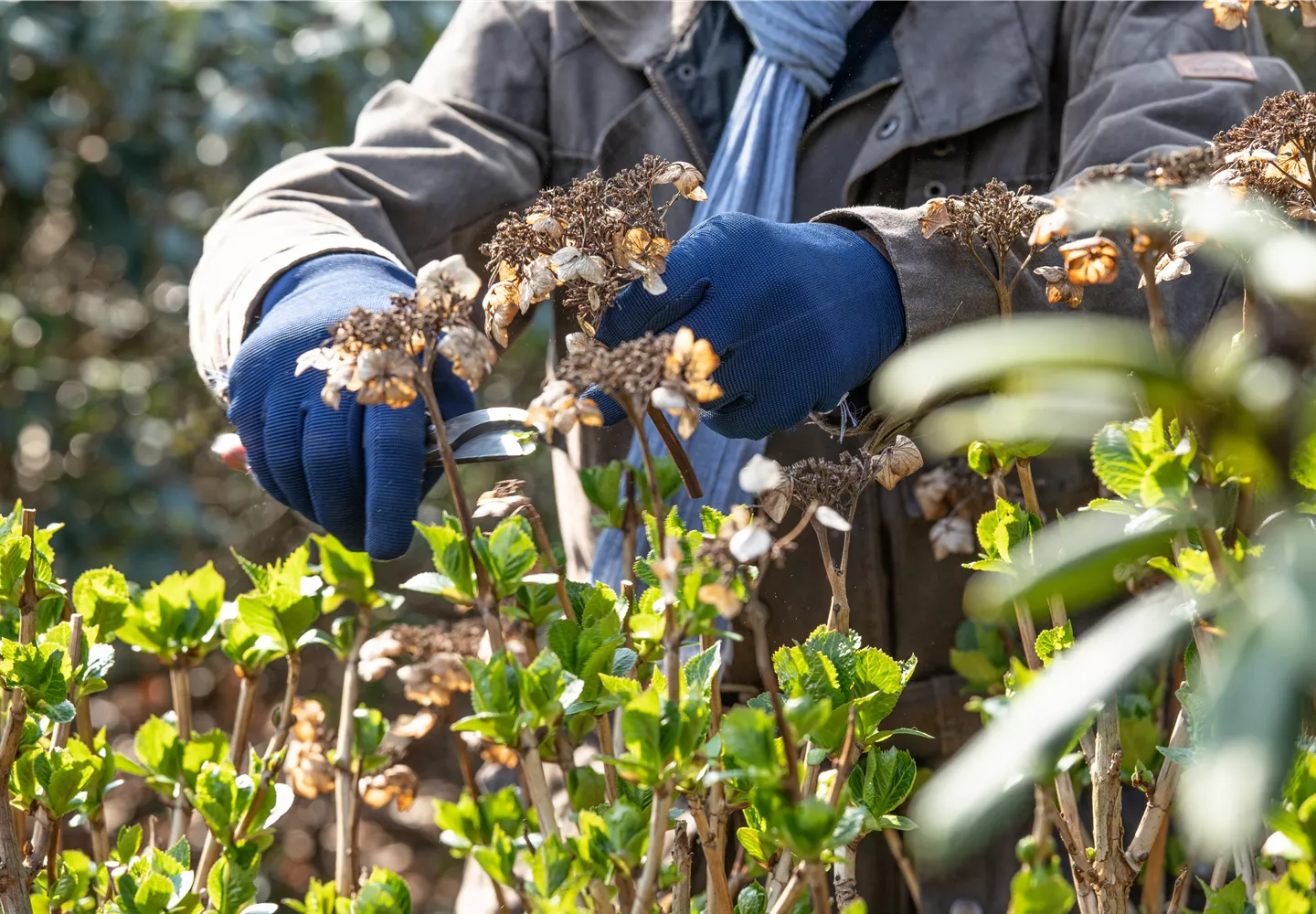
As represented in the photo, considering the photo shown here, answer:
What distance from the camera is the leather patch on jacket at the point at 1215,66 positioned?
4.06ft

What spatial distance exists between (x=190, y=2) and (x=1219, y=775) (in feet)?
9.78

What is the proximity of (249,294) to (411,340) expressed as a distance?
2.11ft

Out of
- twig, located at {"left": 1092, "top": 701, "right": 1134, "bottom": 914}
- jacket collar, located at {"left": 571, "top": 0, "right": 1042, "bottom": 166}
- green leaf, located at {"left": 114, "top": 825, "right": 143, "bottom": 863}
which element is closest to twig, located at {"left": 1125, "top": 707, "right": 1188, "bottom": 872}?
twig, located at {"left": 1092, "top": 701, "right": 1134, "bottom": 914}

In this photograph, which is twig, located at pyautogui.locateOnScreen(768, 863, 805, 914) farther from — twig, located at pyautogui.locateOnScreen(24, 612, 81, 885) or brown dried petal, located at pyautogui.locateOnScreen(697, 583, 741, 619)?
twig, located at pyautogui.locateOnScreen(24, 612, 81, 885)

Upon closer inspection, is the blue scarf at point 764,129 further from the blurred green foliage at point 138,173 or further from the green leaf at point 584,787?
the blurred green foliage at point 138,173

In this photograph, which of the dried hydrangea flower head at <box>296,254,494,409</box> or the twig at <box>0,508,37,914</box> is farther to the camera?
the twig at <box>0,508,37,914</box>

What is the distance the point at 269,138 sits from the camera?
2.87 m

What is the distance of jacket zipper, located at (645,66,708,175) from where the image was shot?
1491 mm

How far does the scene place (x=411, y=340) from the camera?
594 millimetres

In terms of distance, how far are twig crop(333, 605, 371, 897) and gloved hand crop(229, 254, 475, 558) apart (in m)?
0.12

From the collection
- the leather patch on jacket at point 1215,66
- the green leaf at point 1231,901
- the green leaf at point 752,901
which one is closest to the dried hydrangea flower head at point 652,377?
the green leaf at point 752,901

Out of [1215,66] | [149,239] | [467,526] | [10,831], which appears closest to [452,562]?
[467,526]

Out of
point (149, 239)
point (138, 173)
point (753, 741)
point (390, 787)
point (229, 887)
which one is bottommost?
point (390, 787)

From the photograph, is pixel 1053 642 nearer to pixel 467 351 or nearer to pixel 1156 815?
pixel 1156 815
